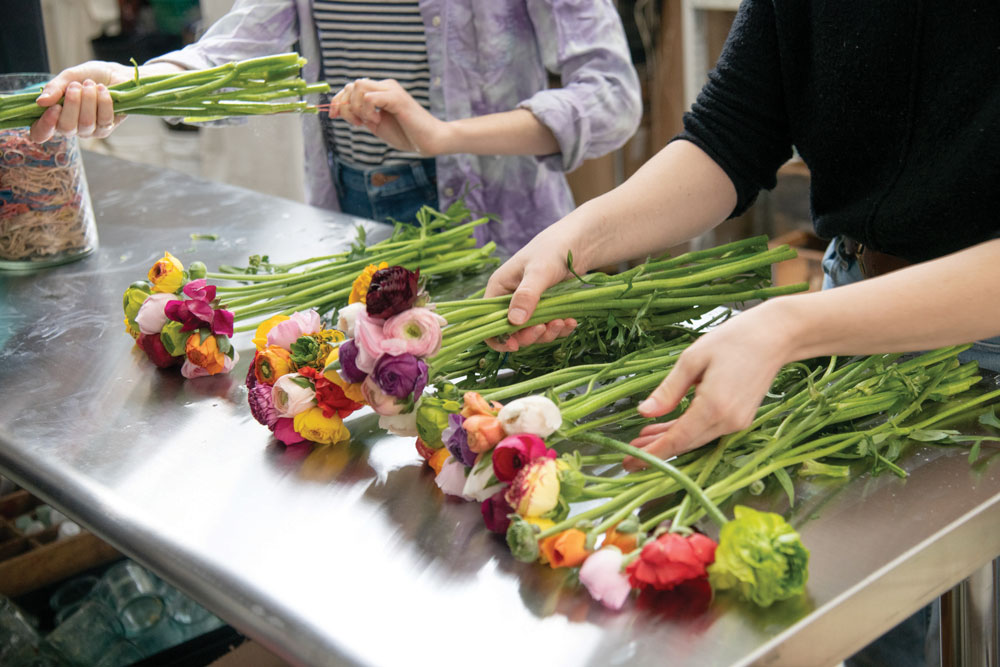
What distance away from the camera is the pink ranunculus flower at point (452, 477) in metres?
0.88

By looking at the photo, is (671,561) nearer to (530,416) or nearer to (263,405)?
(530,416)

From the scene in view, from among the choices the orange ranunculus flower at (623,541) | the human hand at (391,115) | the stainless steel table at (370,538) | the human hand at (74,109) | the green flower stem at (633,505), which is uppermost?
the human hand at (74,109)

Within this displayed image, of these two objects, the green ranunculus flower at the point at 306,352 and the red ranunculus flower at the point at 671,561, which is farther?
the green ranunculus flower at the point at 306,352

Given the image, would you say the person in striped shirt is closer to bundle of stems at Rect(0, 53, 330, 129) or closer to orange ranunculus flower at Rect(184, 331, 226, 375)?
bundle of stems at Rect(0, 53, 330, 129)

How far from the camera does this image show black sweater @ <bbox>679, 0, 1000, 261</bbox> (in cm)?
103

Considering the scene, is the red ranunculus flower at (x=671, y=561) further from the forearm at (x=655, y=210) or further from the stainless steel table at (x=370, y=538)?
the forearm at (x=655, y=210)

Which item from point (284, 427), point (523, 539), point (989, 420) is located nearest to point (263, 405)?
point (284, 427)

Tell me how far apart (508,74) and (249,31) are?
486 millimetres

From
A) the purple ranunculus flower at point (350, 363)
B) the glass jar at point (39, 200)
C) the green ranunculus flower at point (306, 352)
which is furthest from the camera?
the glass jar at point (39, 200)

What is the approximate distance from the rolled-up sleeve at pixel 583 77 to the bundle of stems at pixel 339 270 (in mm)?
275

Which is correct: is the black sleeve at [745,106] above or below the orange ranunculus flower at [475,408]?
above

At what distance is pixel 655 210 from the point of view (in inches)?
48.1

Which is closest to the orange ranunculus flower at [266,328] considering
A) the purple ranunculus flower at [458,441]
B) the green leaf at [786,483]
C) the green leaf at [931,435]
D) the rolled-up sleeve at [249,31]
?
the purple ranunculus flower at [458,441]

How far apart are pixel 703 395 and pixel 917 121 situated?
49cm
